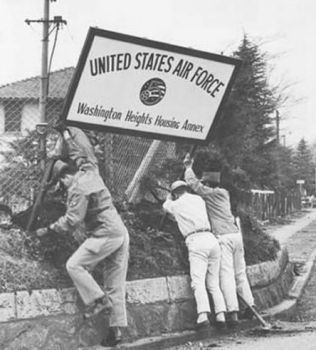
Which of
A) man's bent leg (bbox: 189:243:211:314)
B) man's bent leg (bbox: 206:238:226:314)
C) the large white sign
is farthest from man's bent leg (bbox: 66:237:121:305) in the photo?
man's bent leg (bbox: 206:238:226:314)

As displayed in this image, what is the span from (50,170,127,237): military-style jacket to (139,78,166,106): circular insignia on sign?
5.45ft

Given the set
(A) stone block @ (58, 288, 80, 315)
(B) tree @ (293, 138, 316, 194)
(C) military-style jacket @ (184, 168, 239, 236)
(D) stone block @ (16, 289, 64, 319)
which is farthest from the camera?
(B) tree @ (293, 138, 316, 194)

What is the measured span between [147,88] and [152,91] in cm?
9

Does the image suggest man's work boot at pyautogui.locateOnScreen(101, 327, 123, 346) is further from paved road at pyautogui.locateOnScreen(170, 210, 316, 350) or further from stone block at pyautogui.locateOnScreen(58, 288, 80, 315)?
paved road at pyautogui.locateOnScreen(170, 210, 316, 350)

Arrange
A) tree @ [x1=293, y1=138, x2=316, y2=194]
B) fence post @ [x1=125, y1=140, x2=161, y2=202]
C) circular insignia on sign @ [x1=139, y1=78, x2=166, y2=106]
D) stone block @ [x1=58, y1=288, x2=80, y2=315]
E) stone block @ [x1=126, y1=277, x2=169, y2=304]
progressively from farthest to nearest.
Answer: tree @ [x1=293, y1=138, x2=316, y2=194] < fence post @ [x1=125, y1=140, x2=161, y2=202] < circular insignia on sign @ [x1=139, y1=78, x2=166, y2=106] < stone block @ [x1=126, y1=277, x2=169, y2=304] < stone block @ [x1=58, y1=288, x2=80, y2=315]

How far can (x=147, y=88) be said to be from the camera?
26.2 ft

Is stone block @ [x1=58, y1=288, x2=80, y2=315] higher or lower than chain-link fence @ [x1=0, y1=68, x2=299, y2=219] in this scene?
lower

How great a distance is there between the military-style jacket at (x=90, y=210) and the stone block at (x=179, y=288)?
128cm

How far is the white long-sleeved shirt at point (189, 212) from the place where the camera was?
7797 millimetres

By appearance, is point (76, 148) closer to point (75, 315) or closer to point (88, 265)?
point (88, 265)

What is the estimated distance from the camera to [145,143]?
10352 millimetres

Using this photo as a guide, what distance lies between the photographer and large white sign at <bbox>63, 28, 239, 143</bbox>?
7336mm

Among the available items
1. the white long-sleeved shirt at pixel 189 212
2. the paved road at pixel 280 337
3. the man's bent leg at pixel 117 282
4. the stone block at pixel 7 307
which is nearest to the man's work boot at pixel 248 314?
the paved road at pixel 280 337

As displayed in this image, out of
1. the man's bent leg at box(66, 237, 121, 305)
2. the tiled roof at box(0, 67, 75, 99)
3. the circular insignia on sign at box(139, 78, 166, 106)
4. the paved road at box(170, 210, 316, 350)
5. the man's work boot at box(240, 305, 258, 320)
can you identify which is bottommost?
the paved road at box(170, 210, 316, 350)
